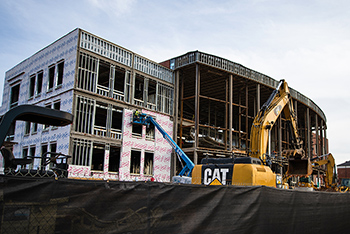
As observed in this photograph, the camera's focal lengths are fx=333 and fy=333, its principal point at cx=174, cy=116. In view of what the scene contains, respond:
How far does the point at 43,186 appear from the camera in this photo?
367 centimetres

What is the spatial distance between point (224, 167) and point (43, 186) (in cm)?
1042

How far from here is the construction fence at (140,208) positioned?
354 cm

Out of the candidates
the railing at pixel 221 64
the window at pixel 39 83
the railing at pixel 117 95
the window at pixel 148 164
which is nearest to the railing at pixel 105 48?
the railing at pixel 117 95

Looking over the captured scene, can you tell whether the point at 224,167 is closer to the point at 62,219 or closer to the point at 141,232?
the point at 141,232

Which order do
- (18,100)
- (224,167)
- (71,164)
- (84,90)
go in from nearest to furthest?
(224,167), (71,164), (84,90), (18,100)

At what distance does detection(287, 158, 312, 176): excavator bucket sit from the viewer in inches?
763

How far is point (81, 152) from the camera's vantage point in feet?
75.0

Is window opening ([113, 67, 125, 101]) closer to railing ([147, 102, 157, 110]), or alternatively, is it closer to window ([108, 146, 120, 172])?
railing ([147, 102, 157, 110])

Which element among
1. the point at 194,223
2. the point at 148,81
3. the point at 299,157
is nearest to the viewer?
the point at 194,223

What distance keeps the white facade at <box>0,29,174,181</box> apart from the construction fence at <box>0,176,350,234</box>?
680 inches

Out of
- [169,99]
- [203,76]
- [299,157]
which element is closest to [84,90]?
[169,99]

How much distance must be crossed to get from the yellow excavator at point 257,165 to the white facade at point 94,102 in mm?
11224

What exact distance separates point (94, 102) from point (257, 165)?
1471 centimetres

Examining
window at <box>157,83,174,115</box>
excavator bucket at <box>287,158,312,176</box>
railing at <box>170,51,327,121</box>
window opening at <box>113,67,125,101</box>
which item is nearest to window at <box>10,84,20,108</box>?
window opening at <box>113,67,125,101</box>
